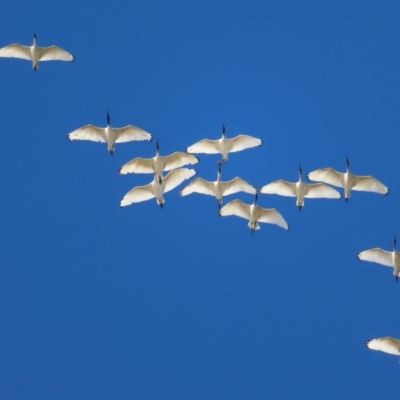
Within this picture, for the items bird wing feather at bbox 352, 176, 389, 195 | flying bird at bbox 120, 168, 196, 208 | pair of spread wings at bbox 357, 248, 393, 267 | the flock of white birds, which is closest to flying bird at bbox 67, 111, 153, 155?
the flock of white birds

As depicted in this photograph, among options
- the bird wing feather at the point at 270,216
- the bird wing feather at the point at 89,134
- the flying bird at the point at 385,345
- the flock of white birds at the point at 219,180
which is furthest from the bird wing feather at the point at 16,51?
the flying bird at the point at 385,345

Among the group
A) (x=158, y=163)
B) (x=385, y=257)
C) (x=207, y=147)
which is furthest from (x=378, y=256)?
(x=158, y=163)

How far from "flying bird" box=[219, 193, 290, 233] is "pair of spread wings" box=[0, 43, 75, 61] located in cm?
863

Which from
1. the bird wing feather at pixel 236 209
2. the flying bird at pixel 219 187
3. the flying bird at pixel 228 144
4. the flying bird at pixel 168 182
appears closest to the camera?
the flying bird at pixel 168 182

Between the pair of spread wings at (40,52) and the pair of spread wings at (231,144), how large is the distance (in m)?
6.14

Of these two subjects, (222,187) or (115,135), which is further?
(222,187)

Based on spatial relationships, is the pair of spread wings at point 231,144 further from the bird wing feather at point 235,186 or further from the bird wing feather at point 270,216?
the bird wing feather at point 270,216

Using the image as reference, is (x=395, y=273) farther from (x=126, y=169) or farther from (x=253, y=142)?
(x=126, y=169)

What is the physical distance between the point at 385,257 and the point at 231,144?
7604mm

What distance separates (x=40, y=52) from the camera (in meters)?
59.6

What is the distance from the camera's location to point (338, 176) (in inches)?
2365

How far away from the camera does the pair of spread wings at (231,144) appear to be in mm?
59875

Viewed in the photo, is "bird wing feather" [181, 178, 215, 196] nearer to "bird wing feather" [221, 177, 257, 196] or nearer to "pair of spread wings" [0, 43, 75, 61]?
"bird wing feather" [221, 177, 257, 196]

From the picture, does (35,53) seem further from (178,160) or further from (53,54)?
(178,160)
